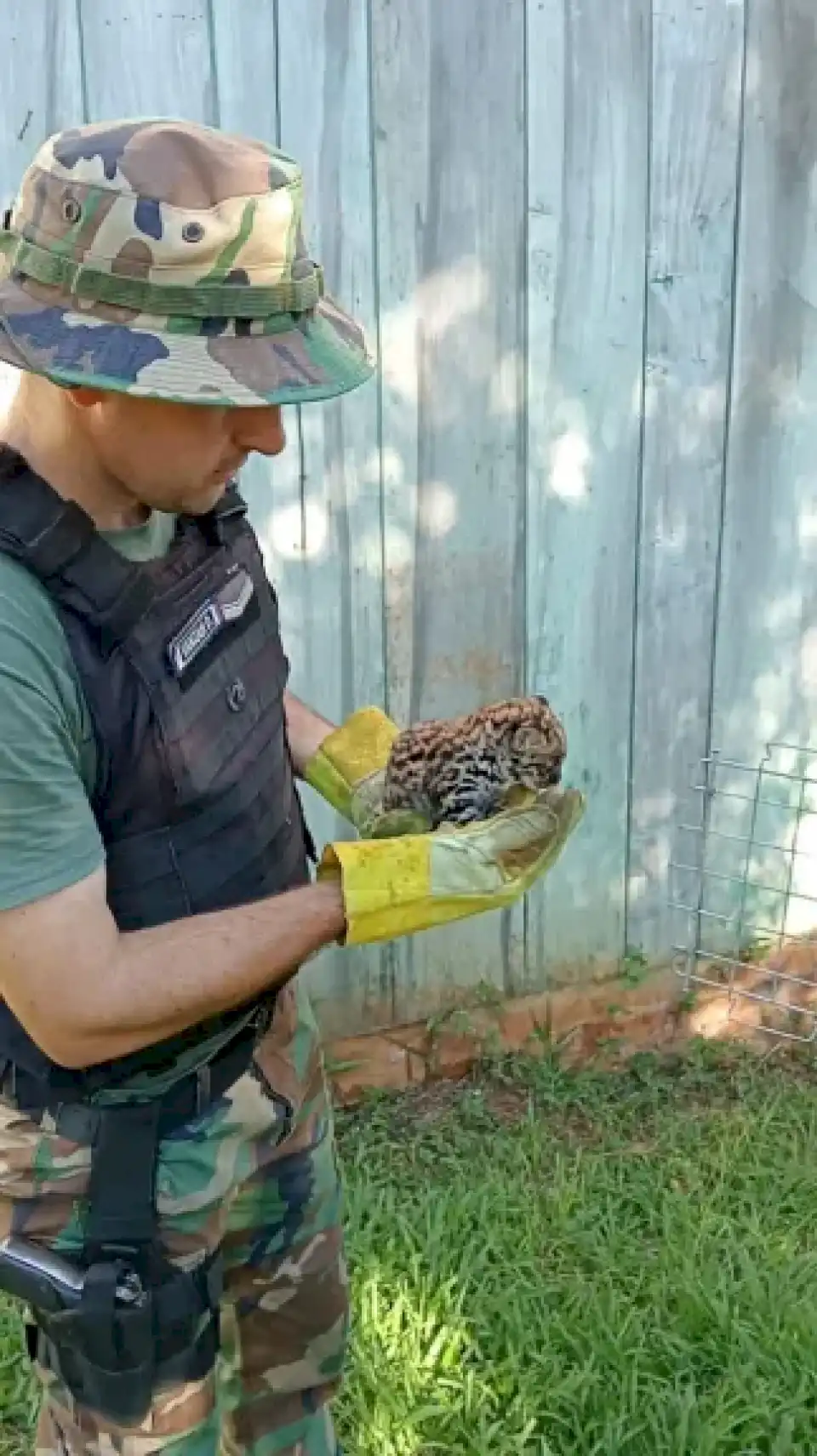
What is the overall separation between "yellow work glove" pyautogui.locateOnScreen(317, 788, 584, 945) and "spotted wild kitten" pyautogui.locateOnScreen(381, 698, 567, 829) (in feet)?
0.35

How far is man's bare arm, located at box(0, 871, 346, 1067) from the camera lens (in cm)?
175

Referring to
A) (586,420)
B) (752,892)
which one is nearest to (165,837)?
(586,420)

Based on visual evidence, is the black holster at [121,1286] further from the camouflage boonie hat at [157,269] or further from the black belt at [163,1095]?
the camouflage boonie hat at [157,269]

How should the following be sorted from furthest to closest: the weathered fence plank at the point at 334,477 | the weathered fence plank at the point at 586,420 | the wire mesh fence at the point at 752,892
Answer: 1. the wire mesh fence at the point at 752,892
2. the weathered fence plank at the point at 586,420
3. the weathered fence plank at the point at 334,477

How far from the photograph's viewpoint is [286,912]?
1.98m

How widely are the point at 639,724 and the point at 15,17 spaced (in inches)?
84.0

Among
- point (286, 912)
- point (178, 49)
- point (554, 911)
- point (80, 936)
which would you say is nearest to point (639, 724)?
point (554, 911)

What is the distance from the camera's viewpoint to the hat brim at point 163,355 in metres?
1.66

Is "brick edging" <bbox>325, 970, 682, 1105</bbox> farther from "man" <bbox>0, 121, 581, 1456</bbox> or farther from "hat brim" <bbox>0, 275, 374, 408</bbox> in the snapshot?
"hat brim" <bbox>0, 275, 374, 408</bbox>

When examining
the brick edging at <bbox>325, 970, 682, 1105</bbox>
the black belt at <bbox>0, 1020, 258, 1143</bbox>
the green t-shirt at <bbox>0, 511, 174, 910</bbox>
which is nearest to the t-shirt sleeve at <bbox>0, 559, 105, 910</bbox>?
the green t-shirt at <bbox>0, 511, 174, 910</bbox>

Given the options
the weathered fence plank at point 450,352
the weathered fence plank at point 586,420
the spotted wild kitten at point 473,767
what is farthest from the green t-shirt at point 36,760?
the weathered fence plank at point 586,420

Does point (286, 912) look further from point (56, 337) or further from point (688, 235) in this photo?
point (688, 235)

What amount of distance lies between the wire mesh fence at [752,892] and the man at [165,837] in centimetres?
186

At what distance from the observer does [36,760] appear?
171cm
